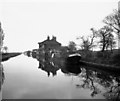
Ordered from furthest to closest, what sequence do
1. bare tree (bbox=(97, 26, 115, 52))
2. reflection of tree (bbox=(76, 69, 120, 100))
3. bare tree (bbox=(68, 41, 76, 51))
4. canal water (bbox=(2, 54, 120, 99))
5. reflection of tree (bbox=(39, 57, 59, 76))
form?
bare tree (bbox=(68, 41, 76, 51))
bare tree (bbox=(97, 26, 115, 52))
reflection of tree (bbox=(39, 57, 59, 76))
reflection of tree (bbox=(76, 69, 120, 100))
canal water (bbox=(2, 54, 120, 99))

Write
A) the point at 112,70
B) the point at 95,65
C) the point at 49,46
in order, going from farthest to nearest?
the point at 49,46, the point at 95,65, the point at 112,70

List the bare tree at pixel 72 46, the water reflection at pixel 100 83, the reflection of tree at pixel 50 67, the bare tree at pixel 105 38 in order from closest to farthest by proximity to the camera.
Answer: the water reflection at pixel 100 83, the reflection of tree at pixel 50 67, the bare tree at pixel 105 38, the bare tree at pixel 72 46

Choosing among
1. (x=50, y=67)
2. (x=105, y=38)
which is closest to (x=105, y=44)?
(x=105, y=38)

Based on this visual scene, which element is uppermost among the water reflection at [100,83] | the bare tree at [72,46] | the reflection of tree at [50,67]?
the bare tree at [72,46]

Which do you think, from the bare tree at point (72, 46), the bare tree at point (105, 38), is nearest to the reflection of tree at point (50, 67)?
the bare tree at point (105, 38)

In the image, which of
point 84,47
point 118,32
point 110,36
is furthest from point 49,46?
point 118,32

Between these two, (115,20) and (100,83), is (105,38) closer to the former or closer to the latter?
(115,20)

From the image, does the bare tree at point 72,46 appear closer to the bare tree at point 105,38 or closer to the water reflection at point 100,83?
the bare tree at point 105,38

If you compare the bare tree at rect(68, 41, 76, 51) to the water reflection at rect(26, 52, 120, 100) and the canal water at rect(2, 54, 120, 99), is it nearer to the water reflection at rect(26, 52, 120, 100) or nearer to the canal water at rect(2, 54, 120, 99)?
the water reflection at rect(26, 52, 120, 100)

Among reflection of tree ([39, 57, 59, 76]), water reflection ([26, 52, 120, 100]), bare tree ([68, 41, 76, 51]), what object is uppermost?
bare tree ([68, 41, 76, 51])

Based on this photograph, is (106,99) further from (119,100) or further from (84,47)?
(84,47)

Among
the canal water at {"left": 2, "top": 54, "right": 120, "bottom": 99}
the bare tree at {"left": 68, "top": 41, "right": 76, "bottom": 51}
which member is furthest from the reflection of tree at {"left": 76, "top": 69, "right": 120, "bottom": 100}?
the bare tree at {"left": 68, "top": 41, "right": 76, "bottom": 51}

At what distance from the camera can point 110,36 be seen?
30.8m

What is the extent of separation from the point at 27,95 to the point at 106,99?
12.4ft
